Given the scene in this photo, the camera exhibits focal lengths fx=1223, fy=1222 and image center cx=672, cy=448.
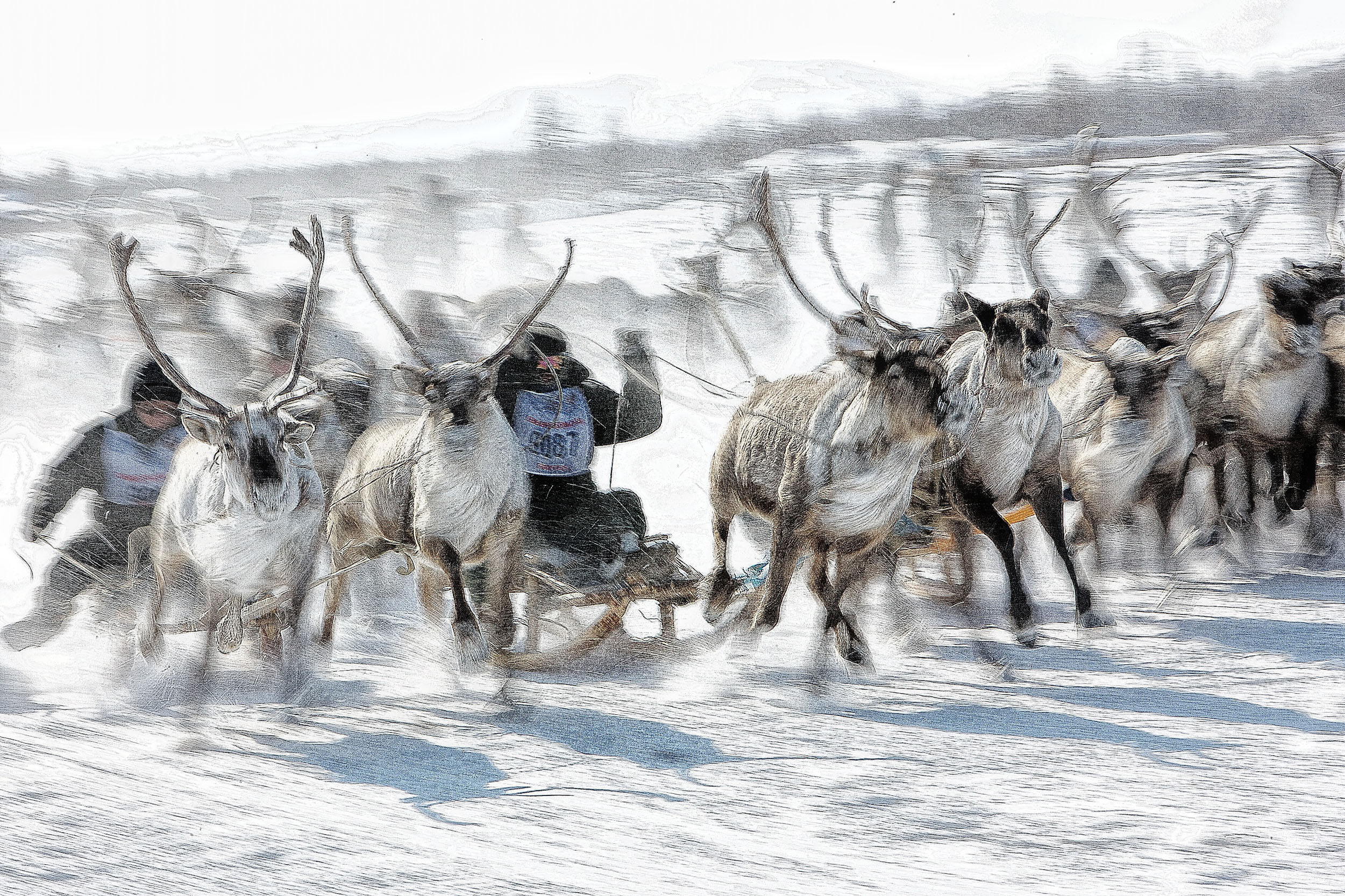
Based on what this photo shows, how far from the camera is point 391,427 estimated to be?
3.40 metres

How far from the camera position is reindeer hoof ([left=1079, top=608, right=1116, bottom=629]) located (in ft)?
11.6

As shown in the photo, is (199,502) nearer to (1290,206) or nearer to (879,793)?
(879,793)

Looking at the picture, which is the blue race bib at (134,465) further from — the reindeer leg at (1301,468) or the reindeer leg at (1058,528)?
the reindeer leg at (1301,468)

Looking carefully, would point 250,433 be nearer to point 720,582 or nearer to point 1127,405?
point 720,582

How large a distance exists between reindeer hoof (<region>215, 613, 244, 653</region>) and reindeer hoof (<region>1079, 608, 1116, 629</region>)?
2358mm

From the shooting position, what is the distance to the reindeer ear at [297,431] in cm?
309

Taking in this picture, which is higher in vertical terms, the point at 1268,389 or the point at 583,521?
the point at 1268,389

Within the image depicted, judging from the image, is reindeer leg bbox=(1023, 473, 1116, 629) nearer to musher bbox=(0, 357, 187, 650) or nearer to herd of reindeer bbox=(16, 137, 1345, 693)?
herd of reindeer bbox=(16, 137, 1345, 693)

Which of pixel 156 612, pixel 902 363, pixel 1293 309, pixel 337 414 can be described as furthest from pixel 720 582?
pixel 1293 309

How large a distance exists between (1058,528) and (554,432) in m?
1.49

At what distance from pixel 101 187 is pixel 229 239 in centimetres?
46

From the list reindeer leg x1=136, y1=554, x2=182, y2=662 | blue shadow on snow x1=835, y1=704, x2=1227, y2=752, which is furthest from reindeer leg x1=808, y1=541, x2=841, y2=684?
reindeer leg x1=136, y1=554, x2=182, y2=662

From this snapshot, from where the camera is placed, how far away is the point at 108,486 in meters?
3.42

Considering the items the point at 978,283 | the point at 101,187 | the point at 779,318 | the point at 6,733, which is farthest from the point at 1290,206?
the point at 6,733
